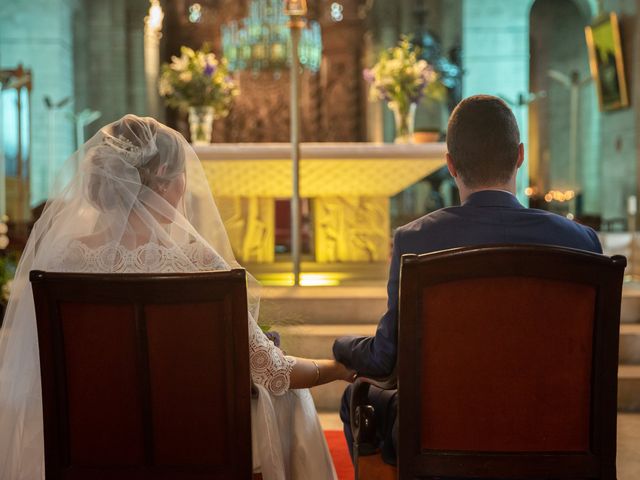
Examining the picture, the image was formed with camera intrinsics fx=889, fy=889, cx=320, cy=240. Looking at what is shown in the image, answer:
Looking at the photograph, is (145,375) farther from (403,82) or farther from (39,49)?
(39,49)

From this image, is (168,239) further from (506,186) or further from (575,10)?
(575,10)

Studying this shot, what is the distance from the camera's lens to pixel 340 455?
3.78 m

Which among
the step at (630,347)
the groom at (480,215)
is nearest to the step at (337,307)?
the step at (630,347)

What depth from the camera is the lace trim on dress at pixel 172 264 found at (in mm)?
2264

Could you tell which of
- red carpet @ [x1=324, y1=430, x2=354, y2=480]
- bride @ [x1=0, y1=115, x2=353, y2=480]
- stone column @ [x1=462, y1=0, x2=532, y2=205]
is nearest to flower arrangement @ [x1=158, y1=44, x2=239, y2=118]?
red carpet @ [x1=324, y1=430, x2=354, y2=480]

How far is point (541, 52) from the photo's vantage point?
20094 millimetres

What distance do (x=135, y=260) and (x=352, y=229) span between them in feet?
17.8

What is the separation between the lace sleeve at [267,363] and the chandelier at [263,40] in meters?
11.1

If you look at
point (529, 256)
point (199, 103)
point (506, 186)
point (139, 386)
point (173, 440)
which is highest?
point (199, 103)

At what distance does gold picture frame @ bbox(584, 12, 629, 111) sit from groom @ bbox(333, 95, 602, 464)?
1215 centimetres

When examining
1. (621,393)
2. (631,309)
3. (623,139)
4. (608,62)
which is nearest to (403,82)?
(631,309)

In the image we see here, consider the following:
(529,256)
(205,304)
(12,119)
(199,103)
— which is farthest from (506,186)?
(12,119)

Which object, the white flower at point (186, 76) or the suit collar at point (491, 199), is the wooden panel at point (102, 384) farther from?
the white flower at point (186, 76)

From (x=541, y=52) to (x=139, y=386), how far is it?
19439 mm
